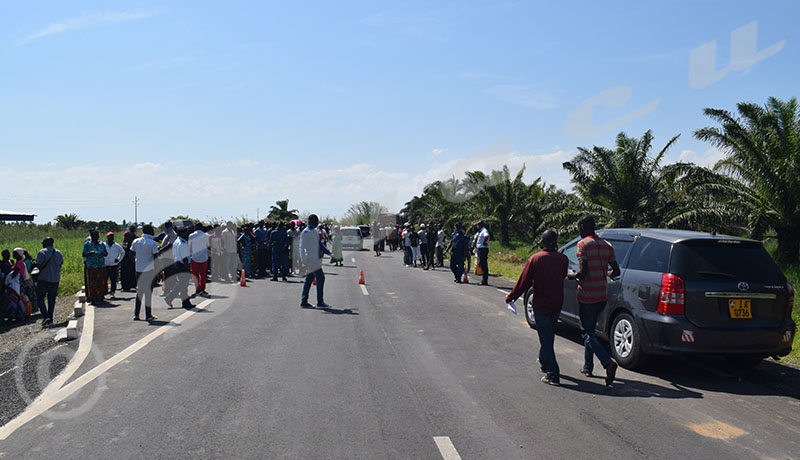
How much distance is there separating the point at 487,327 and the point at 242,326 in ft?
14.0

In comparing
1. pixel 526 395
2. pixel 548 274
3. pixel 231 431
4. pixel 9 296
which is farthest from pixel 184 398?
pixel 9 296

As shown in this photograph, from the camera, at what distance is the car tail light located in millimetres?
6496

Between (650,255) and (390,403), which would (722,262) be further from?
(390,403)

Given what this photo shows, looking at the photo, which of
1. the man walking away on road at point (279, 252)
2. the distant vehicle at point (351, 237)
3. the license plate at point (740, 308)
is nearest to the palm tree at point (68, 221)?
the distant vehicle at point (351, 237)

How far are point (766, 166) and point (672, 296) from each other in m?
13.5

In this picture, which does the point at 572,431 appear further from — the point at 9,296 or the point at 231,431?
the point at 9,296

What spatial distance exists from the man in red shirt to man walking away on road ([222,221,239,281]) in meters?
13.0

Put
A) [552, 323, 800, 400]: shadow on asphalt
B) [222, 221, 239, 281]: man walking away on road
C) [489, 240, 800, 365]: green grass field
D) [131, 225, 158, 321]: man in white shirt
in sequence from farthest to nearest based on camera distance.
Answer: [222, 221, 239, 281]: man walking away on road, [131, 225, 158, 321]: man in white shirt, [489, 240, 800, 365]: green grass field, [552, 323, 800, 400]: shadow on asphalt

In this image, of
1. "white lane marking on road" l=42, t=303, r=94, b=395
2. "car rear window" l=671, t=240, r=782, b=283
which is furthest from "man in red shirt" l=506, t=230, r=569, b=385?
"white lane marking on road" l=42, t=303, r=94, b=395

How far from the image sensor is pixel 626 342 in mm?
7141

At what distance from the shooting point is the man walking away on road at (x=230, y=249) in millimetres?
17688

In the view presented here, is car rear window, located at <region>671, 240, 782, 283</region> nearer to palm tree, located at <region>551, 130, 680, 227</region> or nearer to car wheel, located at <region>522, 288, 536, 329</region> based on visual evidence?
car wheel, located at <region>522, 288, 536, 329</region>

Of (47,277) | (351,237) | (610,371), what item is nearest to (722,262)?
(610,371)

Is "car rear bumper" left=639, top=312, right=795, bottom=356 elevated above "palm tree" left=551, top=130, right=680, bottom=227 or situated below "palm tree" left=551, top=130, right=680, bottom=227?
below
